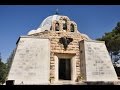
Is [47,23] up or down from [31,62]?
up

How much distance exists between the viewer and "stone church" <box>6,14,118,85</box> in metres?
14.1

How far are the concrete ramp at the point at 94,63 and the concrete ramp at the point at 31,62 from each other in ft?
7.73

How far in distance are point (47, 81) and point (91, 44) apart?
13.0ft

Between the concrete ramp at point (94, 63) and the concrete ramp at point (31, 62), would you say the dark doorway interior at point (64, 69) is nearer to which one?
the concrete ramp at point (94, 63)

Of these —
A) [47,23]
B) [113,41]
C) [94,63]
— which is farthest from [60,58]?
[113,41]

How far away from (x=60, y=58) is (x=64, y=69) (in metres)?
0.99

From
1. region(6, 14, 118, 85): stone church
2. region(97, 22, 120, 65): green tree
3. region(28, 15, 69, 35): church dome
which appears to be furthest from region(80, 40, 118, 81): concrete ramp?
region(97, 22, 120, 65): green tree

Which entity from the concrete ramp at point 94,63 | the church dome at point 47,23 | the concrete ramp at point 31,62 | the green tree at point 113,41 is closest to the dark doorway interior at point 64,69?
the concrete ramp at point 94,63

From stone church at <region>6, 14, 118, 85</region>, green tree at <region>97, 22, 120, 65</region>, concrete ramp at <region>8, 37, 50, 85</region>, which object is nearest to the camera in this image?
concrete ramp at <region>8, 37, 50, 85</region>

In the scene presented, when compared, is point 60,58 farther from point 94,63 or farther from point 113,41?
point 113,41

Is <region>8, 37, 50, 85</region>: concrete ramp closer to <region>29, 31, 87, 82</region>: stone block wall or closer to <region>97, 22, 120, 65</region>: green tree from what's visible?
<region>29, 31, 87, 82</region>: stone block wall

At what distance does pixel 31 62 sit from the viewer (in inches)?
561

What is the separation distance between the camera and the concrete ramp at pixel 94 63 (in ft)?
49.1
